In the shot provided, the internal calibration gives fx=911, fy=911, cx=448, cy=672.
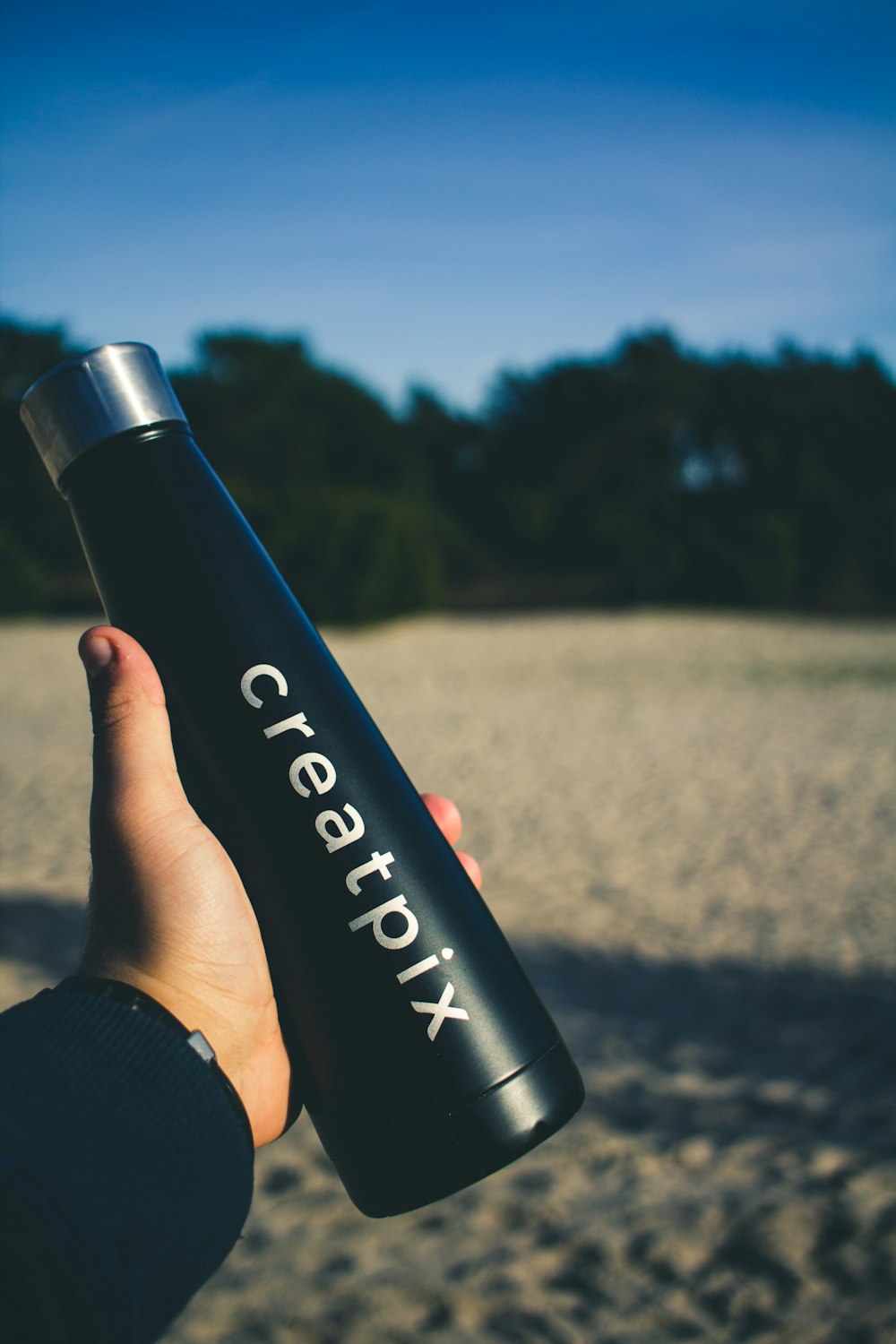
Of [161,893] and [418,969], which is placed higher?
[161,893]

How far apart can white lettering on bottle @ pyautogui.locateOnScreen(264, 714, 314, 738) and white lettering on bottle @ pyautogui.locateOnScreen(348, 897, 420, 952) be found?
7.4 inches

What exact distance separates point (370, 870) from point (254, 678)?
0.23 metres

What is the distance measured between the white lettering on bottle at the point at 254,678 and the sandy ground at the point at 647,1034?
2060mm

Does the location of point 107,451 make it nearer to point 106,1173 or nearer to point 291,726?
point 291,726

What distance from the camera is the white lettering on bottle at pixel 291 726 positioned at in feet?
3.02

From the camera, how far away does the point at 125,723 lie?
99 cm

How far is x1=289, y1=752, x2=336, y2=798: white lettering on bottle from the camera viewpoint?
91cm

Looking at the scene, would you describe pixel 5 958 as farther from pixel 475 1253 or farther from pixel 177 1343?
pixel 475 1253

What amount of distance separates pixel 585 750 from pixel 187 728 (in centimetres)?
878

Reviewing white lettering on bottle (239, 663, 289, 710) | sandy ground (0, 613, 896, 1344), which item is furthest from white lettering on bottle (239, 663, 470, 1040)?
sandy ground (0, 613, 896, 1344)

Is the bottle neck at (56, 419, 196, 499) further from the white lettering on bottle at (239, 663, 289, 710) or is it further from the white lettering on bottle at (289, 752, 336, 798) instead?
the white lettering on bottle at (289, 752, 336, 798)

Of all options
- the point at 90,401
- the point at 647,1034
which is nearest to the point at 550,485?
the point at 647,1034

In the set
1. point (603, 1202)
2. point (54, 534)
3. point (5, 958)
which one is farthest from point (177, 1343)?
point (54, 534)

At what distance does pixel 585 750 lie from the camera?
9.55 m
